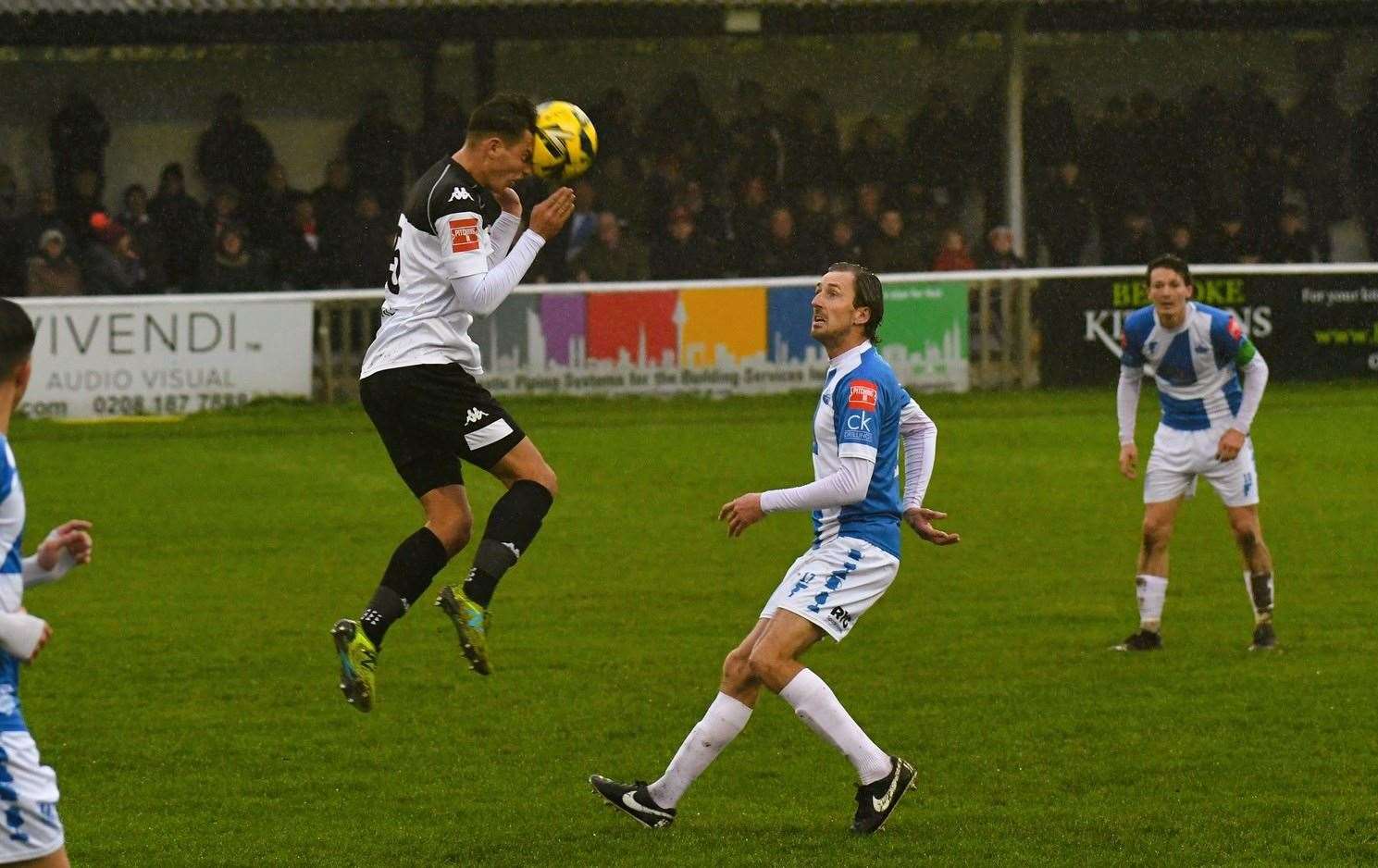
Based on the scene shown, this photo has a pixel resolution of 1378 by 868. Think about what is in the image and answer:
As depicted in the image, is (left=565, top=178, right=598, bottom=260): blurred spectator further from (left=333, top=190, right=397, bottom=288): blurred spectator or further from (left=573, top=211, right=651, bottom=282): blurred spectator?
(left=333, top=190, right=397, bottom=288): blurred spectator

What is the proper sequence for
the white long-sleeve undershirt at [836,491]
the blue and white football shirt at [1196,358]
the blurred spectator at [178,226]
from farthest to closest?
the blurred spectator at [178,226] < the blue and white football shirt at [1196,358] < the white long-sleeve undershirt at [836,491]

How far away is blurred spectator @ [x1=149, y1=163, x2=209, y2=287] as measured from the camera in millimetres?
23469

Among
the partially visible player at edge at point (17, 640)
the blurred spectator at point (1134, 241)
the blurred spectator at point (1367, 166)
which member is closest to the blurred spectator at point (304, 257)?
the blurred spectator at point (1134, 241)

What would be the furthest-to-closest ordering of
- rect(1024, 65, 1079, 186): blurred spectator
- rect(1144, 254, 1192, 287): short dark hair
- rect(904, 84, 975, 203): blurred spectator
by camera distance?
1. rect(1024, 65, 1079, 186): blurred spectator
2. rect(904, 84, 975, 203): blurred spectator
3. rect(1144, 254, 1192, 287): short dark hair

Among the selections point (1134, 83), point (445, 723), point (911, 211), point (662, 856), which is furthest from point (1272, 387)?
point (662, 856)

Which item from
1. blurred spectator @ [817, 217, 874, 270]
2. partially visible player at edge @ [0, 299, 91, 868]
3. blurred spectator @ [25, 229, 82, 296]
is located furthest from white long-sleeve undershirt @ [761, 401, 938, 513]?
blurred spectator @ [817, 217, 874, 270]

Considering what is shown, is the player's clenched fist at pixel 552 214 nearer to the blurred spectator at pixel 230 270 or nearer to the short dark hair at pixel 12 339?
the short dark hair at pixel 12 339

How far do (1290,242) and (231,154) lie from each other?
12.6m

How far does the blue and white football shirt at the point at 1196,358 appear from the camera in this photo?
36.4ft

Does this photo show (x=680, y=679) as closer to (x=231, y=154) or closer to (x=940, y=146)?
(x=231, y=154)

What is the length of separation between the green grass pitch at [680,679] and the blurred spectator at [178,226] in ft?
16.1

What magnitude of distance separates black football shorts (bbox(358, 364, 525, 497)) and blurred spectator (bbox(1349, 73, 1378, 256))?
22.3 meters

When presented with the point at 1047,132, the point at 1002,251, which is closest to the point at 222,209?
the point at 1002,251

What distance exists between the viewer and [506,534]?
750 centimetres
